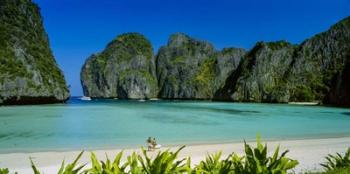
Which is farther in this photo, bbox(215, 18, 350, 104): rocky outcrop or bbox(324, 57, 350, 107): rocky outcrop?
bbox(215, 18, 350, 104): rocky outcrop

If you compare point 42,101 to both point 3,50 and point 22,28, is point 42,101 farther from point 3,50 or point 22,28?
point 22,28

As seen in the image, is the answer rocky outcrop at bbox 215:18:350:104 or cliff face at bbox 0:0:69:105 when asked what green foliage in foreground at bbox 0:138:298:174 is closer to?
cliff face at bbox 0:0:69:105

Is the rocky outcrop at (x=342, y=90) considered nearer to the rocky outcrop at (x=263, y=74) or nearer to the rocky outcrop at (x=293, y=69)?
the rocky outcrop at (x=293, y=69)

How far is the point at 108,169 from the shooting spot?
4.45 meters

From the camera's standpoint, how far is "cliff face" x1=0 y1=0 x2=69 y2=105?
66.6 m

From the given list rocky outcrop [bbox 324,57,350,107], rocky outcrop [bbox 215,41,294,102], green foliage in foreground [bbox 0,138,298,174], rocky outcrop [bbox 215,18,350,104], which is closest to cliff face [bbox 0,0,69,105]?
green foliage in foreground [bbox 0,138,298,174]

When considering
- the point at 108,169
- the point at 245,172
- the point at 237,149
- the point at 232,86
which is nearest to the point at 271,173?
the point at 245,172

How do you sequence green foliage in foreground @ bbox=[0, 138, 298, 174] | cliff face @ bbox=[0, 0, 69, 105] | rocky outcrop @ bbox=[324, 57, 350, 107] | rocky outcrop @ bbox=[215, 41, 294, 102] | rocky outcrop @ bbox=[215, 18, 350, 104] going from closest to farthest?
1. green foliage in foreground @ bbox=[0, 138, 298, 174]
2. cliff face @ bbox=[0, 0, 69, 105]
3. rocky outcrop @ bbox=[324, 57, 350, 107]
4. rocky outcrop @ bbox=[215, 18, 350, 104]
5. rocky outcrop @ bbox=[215, 41, 294, 102]

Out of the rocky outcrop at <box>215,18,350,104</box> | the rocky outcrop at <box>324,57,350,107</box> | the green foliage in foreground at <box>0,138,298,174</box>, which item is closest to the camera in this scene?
the green foliage in foreground at <box>0,138,298,174</box>

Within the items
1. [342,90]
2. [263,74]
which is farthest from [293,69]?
[342,90]

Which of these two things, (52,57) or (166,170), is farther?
(52,57)

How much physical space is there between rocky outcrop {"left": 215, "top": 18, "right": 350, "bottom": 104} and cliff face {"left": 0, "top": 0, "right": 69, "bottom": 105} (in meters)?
79.5

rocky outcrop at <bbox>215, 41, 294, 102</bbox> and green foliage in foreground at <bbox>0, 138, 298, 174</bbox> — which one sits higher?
rocky outcrop at <bbox>215, 41, 294, 102</bbox>

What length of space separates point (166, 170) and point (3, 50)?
76663 mm
